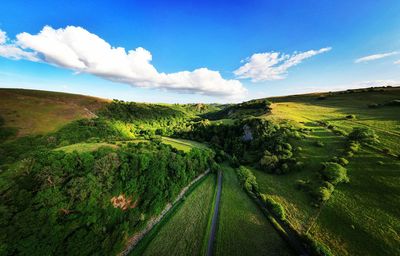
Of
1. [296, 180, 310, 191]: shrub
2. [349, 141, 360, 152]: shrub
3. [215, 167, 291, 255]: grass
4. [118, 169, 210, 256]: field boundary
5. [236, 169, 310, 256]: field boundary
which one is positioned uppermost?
[349, 141, 360, 152]: shrub

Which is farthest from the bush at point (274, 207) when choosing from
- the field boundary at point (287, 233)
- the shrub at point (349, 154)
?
the shrub at point (349, 154)

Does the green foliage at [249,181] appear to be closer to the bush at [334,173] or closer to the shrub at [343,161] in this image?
the bush at [334,173]

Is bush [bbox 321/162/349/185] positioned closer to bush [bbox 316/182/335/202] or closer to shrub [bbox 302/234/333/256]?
bush [bbox 316/182/335/202]

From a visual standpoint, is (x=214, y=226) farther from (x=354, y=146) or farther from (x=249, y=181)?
(x=354, y=146)

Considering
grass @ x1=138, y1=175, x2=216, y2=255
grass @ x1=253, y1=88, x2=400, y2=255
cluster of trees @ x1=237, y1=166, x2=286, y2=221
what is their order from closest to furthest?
grass @ x1=253, y1=88, x2=400, y2=255, grass @ x1=138, y1=175, x2=216, y2=255, cluster of trees @ x1=237, y1=166, x2=286, y2=221

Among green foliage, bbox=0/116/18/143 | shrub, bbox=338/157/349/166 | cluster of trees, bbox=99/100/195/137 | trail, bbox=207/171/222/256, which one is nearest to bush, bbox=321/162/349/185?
shrub, bbox=338/157/349/166

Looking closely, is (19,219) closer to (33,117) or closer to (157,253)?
(157,253)
